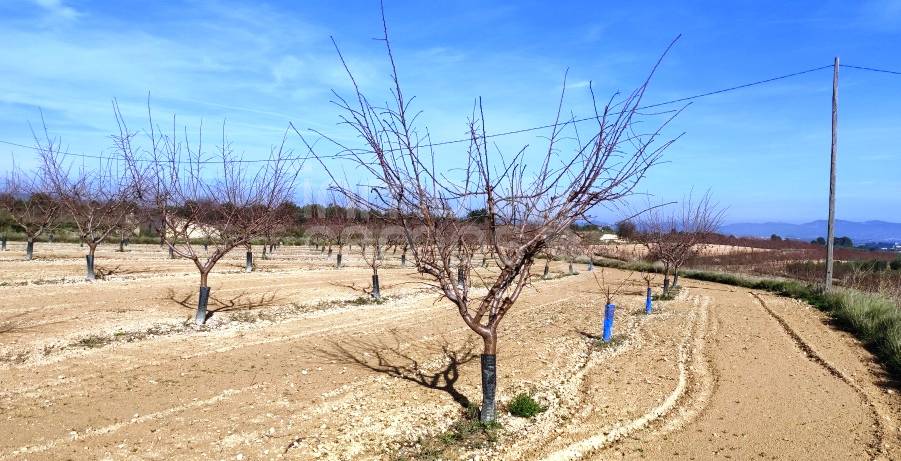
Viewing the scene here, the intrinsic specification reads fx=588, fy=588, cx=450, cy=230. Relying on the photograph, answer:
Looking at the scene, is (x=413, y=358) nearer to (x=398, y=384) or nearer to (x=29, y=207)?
(x=398, y=384)

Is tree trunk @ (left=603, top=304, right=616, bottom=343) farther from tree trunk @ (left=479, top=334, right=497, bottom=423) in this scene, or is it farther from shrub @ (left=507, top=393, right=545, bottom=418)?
tree trunk @ (left=479, top=334, right=497, bottom=423)

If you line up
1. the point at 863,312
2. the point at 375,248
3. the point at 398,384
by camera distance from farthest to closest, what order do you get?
the point at 375,248
the point at 863,312
the point at 398,384

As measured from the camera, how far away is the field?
17.8 feet

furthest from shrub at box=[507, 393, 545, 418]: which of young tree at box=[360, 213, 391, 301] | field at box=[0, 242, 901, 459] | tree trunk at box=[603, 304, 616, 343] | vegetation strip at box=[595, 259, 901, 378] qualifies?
young tree at box=[360, 213, 391, 301]

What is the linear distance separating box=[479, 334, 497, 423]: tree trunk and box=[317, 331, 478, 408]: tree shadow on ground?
2.09ft

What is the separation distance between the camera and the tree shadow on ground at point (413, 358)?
756 cm

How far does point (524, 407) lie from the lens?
247 inches

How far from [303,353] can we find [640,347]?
588 cm

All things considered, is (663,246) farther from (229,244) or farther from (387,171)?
(387,171)

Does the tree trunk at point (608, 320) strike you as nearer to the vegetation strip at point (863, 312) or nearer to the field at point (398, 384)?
the field at point (398, 384)

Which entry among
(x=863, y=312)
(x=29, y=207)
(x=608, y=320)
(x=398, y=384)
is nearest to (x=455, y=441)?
(x=398, y=384)

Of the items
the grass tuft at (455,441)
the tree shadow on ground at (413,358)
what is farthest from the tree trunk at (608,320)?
the grass tuft at (455,441)

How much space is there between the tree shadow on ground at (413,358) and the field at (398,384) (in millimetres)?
41

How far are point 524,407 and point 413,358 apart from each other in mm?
2963
